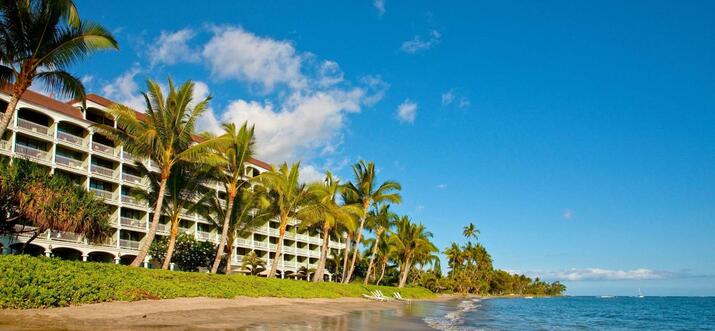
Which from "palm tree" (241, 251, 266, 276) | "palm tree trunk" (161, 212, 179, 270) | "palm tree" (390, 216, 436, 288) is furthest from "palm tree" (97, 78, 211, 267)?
"palm tree" (390, 216, 436, 288)

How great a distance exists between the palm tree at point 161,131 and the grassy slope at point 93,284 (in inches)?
125

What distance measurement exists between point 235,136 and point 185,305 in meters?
12.3

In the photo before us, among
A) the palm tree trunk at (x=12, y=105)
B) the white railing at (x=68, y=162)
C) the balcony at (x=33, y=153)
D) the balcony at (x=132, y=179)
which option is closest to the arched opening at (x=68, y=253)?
the white railing at (x=68, y=162)

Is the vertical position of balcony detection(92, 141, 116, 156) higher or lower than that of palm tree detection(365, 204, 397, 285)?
higher

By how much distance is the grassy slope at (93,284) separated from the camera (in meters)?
14.5

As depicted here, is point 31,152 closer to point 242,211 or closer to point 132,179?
point 132,179

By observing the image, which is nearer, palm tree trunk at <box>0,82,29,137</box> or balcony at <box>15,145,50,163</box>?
palm tree trunk at <box>0,82,29,137</box>

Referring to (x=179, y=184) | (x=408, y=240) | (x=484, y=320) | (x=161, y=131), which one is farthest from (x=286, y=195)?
(x=408, y=240)

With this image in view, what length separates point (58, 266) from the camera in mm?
16469

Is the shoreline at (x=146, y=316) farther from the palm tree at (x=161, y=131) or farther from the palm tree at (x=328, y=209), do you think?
the palm tree at (x=328, y=209)

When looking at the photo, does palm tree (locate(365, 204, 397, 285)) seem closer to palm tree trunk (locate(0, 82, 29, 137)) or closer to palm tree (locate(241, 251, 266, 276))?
palm tree (locate(241, 251, 266, 276))

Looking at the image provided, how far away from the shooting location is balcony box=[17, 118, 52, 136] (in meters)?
38.3

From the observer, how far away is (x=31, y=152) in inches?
1516

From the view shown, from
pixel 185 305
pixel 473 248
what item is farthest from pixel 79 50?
pixel 473 248
